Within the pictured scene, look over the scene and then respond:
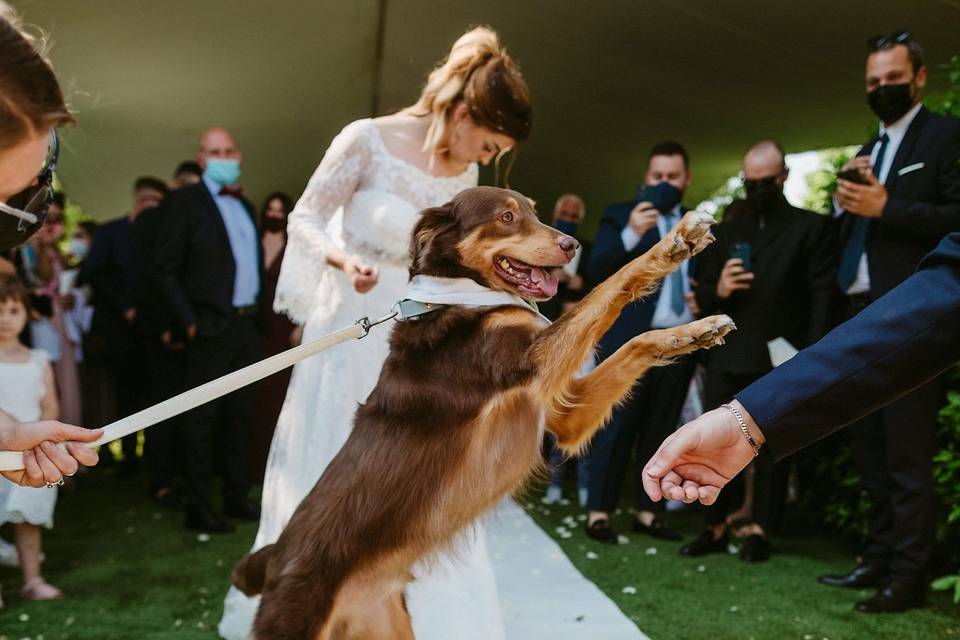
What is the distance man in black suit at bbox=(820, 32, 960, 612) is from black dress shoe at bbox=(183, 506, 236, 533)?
3.49m

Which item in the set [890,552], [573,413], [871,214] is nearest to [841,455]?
[890,552]

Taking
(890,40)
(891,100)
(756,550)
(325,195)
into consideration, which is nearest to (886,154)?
(891,100)

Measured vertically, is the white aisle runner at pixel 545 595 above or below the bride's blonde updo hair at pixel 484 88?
below

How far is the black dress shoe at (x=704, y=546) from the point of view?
489 centimetres

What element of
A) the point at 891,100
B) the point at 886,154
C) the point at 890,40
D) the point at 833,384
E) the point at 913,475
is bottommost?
the point at 913,475

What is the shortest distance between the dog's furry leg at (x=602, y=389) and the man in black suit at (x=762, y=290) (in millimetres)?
2532

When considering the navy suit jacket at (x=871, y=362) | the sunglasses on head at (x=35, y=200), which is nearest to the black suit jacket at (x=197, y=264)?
the sunglasses on head at (x=35, y=200)

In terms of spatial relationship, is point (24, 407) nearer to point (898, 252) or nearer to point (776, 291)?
point (776, 291)

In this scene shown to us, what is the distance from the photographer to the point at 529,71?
6770 millimetres

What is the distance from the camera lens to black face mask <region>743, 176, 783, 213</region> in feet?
16.1

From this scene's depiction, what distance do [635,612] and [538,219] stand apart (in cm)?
207

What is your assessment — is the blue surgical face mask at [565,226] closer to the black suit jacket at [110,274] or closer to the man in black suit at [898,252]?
the man in black suit at [898,252]

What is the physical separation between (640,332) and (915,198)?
1.88 meters

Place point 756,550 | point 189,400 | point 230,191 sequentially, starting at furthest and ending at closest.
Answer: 1. point 230,191
2. point 756,550
3. point 189,400
